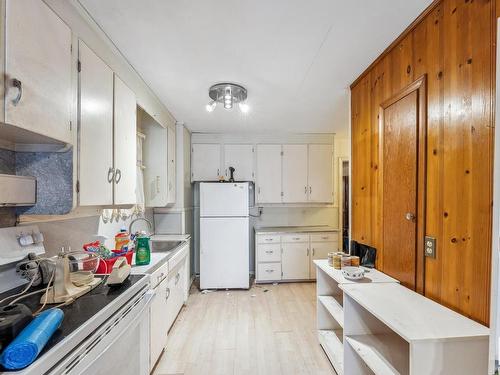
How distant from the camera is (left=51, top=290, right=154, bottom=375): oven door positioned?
0.91 meters

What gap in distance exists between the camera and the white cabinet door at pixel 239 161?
13.8 ft

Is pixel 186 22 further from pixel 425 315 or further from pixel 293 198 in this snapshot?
pixel 293 198

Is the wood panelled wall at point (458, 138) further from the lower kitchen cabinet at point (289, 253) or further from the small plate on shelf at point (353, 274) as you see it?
the lower kitchen cabinet at point (289, 253)

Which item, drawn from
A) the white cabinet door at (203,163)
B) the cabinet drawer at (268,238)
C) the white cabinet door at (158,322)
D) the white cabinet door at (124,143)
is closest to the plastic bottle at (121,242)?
the white cabinet door at (124,143)

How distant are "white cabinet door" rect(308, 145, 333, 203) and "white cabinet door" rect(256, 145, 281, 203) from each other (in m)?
0.54

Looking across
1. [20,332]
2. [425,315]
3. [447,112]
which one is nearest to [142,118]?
[20,332]

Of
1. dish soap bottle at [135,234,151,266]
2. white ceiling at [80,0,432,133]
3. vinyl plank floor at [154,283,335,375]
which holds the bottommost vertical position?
vinyl plank floor at [154,283,335,375]

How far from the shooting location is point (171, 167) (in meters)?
3.31

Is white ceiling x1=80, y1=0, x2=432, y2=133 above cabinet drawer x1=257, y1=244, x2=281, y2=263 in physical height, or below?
above

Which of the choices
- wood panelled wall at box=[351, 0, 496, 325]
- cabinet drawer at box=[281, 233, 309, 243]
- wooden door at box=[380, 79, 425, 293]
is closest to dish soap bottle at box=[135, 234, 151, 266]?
wooden door at box=[380, 79, 425, 293]

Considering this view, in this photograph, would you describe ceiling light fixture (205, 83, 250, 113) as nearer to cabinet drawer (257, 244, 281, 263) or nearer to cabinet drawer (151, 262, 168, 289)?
cabinet drawer (151, 262, 168, 289)

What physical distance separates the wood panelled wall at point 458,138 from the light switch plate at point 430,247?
3 centimetres

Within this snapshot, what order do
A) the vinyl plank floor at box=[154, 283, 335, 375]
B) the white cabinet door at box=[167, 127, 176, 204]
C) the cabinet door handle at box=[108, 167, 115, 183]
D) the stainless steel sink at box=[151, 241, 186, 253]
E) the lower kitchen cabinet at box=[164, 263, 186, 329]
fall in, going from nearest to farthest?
the cabinet door handle at box=[108, 167, 115, 183], the vinyl plank floor at box=[154, 283, 335, 375], the lower kitchen cabinet at box=[164, 263, 186, 329], the stainless steel sink at box=[151, 241, 186, 253], the white cabinet door at box=[167, 127, 176, 204]

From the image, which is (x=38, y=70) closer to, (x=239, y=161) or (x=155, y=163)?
(x=155, y=163)
